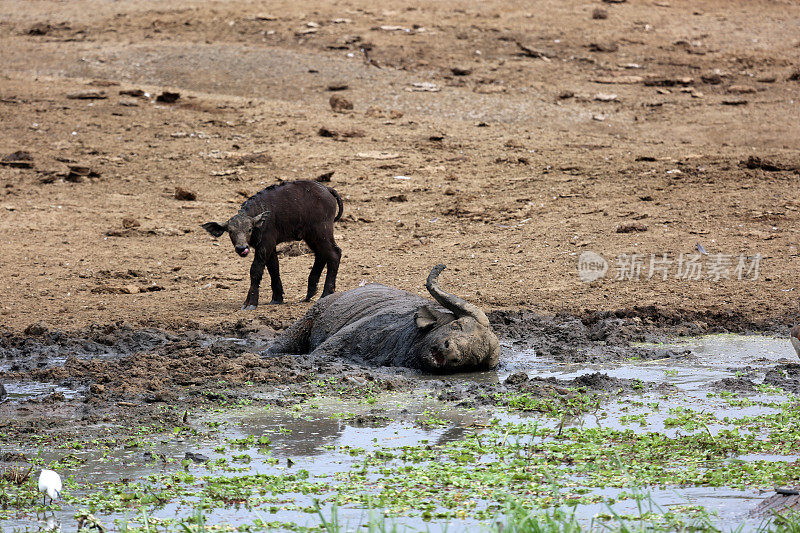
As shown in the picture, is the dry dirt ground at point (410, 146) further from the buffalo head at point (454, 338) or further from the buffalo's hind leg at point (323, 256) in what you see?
the buffalo head at point (454, 338)

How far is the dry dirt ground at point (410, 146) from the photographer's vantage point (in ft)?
39.2

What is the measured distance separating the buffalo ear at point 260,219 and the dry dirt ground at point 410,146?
3.07 feet

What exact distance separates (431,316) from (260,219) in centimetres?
331

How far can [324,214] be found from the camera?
1149 centimetres

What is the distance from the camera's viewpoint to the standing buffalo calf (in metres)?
11.0

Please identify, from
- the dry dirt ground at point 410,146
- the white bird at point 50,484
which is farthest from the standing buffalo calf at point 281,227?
the white bird at point 50,484

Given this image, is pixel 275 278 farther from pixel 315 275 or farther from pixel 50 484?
pixel 50 484

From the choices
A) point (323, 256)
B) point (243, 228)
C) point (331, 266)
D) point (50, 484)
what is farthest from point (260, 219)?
point (50, 484)

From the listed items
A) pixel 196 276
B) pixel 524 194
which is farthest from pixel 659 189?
pixel 196 276

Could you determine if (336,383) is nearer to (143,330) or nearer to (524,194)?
(143,330)

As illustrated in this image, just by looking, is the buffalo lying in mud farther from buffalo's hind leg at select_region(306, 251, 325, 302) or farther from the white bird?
the white bird

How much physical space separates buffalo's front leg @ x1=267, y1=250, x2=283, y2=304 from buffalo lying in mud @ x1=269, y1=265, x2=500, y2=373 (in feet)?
5.98

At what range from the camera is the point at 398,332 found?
8.66m

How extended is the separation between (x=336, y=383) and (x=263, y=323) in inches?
112
